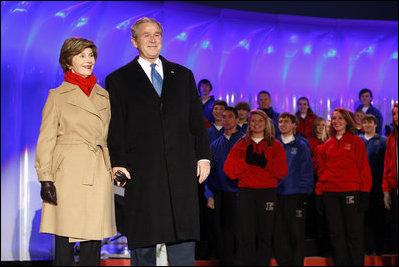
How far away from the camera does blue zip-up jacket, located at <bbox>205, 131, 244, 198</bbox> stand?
19.1ft

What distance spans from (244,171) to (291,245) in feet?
3.25

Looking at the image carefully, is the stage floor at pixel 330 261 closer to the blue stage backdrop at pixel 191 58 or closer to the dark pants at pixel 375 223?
the dark pants at pixel 375 223

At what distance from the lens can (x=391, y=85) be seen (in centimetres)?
788

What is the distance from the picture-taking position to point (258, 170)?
18.5 feet

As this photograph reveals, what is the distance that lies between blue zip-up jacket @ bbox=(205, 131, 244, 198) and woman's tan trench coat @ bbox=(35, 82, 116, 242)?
257 cm

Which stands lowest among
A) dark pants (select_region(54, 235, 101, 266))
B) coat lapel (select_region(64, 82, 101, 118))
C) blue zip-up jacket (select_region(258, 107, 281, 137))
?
dark pants (select_region(54, 235, 101, 266))

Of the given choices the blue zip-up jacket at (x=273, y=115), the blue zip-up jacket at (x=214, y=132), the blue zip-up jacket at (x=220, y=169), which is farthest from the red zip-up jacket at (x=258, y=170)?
the blue zip-up jacket at (x=273, y=115)

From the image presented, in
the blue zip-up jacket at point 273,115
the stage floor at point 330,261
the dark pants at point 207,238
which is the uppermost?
the blue zip-up jacket at point 273,115

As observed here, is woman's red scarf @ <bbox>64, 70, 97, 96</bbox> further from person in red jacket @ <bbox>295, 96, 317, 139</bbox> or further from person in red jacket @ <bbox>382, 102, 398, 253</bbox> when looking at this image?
person in red jacket @ <bbox>295, 96, 317, 139</bbox>

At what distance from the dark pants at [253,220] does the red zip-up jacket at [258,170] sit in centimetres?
7

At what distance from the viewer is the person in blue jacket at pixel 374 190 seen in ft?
22.0

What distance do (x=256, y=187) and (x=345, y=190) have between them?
1001 mm

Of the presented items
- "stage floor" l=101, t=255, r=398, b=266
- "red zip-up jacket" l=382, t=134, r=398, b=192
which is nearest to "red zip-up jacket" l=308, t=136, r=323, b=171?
"red zip-up jacket" l=382, t=134, r=398, b=192

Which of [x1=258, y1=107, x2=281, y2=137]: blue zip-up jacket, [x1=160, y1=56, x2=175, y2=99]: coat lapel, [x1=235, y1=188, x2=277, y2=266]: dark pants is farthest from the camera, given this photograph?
[x1=258, y1=107, x2=281, y2=137]: blue zip-up jacket
